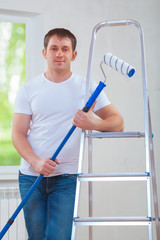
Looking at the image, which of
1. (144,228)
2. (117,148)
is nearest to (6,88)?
(117,148)

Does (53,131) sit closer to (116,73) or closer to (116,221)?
(116,221)

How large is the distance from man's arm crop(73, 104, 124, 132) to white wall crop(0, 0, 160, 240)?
3.76 feet

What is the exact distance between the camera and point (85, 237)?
296cm

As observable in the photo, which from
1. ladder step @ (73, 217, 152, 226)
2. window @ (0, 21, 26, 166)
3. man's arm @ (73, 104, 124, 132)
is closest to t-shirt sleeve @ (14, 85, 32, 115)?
man's arm @ (73, 104, 124, 132)

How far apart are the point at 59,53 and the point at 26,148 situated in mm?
533

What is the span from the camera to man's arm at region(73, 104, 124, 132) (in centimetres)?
171

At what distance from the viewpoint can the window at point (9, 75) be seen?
315 centimetres

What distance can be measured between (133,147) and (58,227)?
4.99 ft

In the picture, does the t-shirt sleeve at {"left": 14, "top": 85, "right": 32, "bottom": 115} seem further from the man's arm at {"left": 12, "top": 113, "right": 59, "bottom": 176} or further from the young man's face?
the young man's face

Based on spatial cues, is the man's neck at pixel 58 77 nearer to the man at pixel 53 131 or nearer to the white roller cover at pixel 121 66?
the man at pixel 53 131

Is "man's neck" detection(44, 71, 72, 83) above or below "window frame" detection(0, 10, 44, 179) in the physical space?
below

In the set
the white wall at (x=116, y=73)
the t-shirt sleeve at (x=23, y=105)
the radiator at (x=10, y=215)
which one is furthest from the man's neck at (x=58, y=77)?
the radiator at (x=10, y=215)

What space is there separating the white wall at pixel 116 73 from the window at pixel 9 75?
0.18 meters

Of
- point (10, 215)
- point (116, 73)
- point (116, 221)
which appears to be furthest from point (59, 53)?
point (10, 215)
